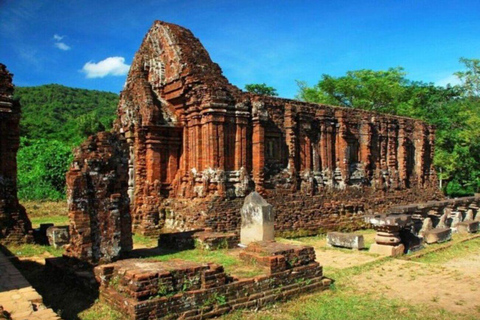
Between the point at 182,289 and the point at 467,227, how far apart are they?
13.2m

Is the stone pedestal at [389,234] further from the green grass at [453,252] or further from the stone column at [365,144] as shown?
the stone column at [365,144]

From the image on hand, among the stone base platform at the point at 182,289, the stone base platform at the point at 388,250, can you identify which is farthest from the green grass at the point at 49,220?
the stone base platform at the point at 388,250

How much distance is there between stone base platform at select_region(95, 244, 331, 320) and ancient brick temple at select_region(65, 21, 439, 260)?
18.3ft

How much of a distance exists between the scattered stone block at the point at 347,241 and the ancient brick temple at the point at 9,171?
8.82 metres

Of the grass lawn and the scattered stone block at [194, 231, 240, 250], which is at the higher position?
the scattered stone block at [194, 231, 240, 250]

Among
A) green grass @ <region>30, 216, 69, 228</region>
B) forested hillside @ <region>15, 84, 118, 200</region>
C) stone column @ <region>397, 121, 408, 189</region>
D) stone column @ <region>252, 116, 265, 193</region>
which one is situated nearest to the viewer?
stone column @ <region>252, 116, 265, 193</region>

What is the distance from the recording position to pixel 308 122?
16.0 m

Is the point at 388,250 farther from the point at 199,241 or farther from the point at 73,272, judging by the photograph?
the point at 73,272

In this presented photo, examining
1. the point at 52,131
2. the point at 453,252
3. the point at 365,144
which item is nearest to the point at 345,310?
the point at 453,252

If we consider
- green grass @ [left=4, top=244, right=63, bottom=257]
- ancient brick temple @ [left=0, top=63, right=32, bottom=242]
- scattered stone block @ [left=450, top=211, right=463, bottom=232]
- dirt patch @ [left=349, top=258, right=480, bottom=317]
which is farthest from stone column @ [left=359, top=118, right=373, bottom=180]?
ancient brick temple @ [left=0, top=63, right=32, bottom=242]

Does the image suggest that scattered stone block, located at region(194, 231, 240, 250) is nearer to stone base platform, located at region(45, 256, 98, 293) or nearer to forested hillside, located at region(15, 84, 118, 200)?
stone base platform, located at region(45, 256, 98, 293)

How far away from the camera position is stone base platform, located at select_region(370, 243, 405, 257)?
451 inches

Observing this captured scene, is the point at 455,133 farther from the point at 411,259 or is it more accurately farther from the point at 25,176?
the point at 25,176

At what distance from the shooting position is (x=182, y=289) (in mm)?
6535
